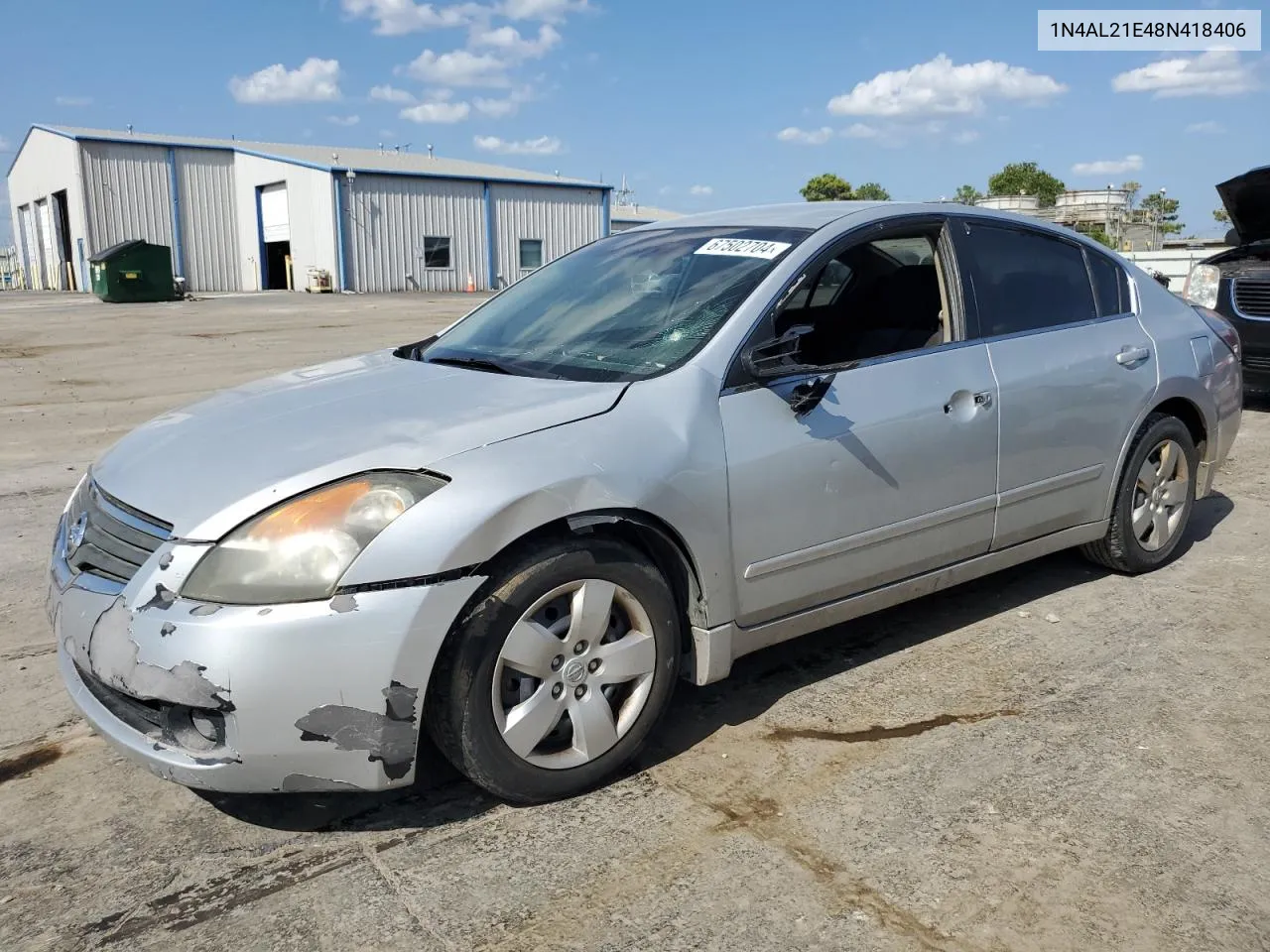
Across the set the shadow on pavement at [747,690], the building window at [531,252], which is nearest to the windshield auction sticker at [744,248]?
the shadow on pavement at [747,690]

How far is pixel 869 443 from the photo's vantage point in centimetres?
340

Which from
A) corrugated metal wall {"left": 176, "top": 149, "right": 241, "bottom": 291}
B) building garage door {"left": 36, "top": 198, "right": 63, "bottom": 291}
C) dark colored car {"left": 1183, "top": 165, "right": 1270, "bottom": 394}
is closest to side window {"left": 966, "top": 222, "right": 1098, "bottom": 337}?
dark colored car {"left": 1183, "top": 165, "right": 1270, "bottom": 394}

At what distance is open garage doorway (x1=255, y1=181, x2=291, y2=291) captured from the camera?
38.4 m

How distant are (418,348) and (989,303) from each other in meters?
2.18

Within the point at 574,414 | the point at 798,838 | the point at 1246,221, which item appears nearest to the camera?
the point at 798,838

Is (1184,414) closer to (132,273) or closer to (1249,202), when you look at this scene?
(1249,202)

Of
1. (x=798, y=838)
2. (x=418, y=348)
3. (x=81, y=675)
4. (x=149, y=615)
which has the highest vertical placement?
(x=418, y=348)

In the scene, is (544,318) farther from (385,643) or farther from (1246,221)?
(1246,221)

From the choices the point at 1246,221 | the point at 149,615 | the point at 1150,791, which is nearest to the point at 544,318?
the point at 149,615

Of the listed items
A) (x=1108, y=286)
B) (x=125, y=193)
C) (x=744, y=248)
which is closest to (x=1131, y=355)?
(x=1108, y=286)

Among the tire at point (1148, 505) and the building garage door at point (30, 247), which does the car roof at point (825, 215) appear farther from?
the building garage door at point (30, 247)

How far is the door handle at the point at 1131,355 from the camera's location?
14.2 feet

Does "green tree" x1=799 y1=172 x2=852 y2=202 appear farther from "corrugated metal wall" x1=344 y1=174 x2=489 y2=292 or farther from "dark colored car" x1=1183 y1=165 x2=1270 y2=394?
"dark colored car" x1=1183 y1=165 x2=1270 y2=394

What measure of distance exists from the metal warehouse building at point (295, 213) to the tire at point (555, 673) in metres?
32.7
